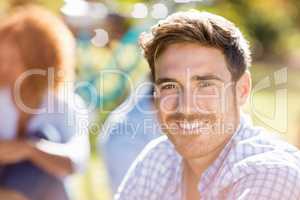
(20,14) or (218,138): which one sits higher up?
(20,14)

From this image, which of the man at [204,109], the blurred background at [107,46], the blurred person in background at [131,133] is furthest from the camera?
the blurred background at [107,46]

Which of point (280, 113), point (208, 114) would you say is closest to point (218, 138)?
point (208, 114)

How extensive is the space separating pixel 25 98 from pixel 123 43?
1051mm

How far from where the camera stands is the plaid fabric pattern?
1.48m

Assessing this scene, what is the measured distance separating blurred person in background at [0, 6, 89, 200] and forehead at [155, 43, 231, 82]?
126cm

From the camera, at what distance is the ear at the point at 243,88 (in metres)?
1.71

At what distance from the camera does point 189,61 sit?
63.7 inches

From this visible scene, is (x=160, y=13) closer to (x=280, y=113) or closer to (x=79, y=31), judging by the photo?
(x=79, y=31)

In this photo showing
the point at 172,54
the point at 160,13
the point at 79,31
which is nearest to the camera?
the point at 172,54

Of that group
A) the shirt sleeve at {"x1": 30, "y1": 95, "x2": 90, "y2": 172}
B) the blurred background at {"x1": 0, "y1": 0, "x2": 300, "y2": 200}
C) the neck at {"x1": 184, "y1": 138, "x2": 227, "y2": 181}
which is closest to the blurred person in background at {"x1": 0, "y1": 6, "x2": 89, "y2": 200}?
the shirt sleeve at {"x1": 30, "y1": 95, "x2": 90, "y2": 172}

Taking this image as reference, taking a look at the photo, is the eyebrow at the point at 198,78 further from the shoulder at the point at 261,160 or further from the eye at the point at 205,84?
the shoulder at the point at 261,160

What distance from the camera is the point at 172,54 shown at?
1.64m

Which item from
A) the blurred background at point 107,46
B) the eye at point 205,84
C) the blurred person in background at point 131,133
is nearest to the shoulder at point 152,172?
the eye at point 205,84

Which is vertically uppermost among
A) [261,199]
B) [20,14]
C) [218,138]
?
[20,14]
